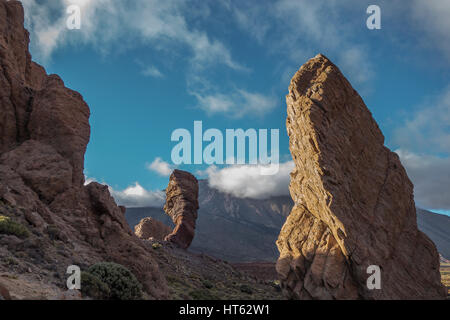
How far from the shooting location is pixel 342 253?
16.8 meters

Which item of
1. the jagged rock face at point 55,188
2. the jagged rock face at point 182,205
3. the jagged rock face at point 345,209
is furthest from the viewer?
the jagged rock face at point 182,205

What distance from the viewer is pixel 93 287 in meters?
10.4

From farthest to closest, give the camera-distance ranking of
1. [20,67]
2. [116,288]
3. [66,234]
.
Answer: [20,67] < [66,234] < [116,288]

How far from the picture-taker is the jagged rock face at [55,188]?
42.7ft

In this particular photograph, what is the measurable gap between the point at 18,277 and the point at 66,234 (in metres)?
5.33

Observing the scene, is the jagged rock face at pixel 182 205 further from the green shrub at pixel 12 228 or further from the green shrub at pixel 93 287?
the green shrub at pixel 93 287

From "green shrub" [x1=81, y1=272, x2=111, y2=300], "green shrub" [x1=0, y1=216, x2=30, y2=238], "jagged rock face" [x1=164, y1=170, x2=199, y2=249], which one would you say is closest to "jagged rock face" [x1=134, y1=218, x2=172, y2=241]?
"jagged rock face" [x1=164, y1=170, x2=199, y2=249]

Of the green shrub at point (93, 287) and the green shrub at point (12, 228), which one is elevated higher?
the green shrub at point (12, 228)

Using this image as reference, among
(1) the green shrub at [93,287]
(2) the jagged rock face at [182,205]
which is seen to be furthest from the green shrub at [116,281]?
(2) the jagged rock face at [182,205]

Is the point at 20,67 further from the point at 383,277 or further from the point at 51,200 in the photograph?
the point at 383,277

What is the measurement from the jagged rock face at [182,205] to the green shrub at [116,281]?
1217 inches

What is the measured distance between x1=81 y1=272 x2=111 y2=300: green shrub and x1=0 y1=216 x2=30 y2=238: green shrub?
3324mm

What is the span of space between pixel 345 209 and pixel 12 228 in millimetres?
16122
